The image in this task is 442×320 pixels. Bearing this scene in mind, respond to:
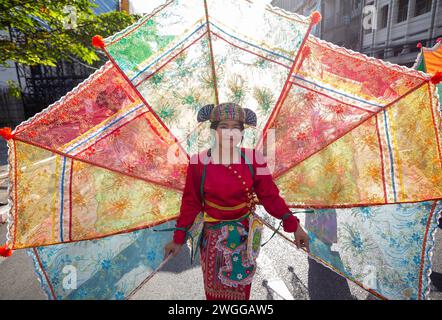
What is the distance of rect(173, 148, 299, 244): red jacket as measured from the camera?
1725 millimetres

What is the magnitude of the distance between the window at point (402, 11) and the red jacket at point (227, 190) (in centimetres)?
2459

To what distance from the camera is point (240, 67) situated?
6.68 feet

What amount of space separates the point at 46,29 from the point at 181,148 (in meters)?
6.92

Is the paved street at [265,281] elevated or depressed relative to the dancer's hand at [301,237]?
depressed

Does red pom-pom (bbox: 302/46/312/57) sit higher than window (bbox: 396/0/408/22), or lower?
lower

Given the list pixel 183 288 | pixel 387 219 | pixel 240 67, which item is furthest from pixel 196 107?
pixel 183 288

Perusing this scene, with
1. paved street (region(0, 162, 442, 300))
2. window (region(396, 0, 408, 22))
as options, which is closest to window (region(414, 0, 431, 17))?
window (region(396, 0, 408, 22))

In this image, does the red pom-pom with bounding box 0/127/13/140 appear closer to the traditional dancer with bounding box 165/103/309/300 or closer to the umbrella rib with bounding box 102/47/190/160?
the umbrella rib with bounding box 102/47/190/160

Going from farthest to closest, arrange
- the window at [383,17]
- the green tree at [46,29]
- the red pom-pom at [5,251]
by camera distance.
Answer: the window at [383,17], the green tree at [46,29], the red pom-pom at [5,251]

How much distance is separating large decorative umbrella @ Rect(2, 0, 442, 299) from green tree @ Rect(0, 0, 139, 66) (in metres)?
3.66

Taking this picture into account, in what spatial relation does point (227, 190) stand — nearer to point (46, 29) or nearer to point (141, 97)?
point (141, 97)

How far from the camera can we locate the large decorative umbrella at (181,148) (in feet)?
5.43

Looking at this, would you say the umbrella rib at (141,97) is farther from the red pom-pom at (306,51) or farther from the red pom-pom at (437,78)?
the red pom-pom at (437,78)

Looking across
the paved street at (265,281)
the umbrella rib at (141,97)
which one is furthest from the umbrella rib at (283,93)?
the paved street at (265,281)
